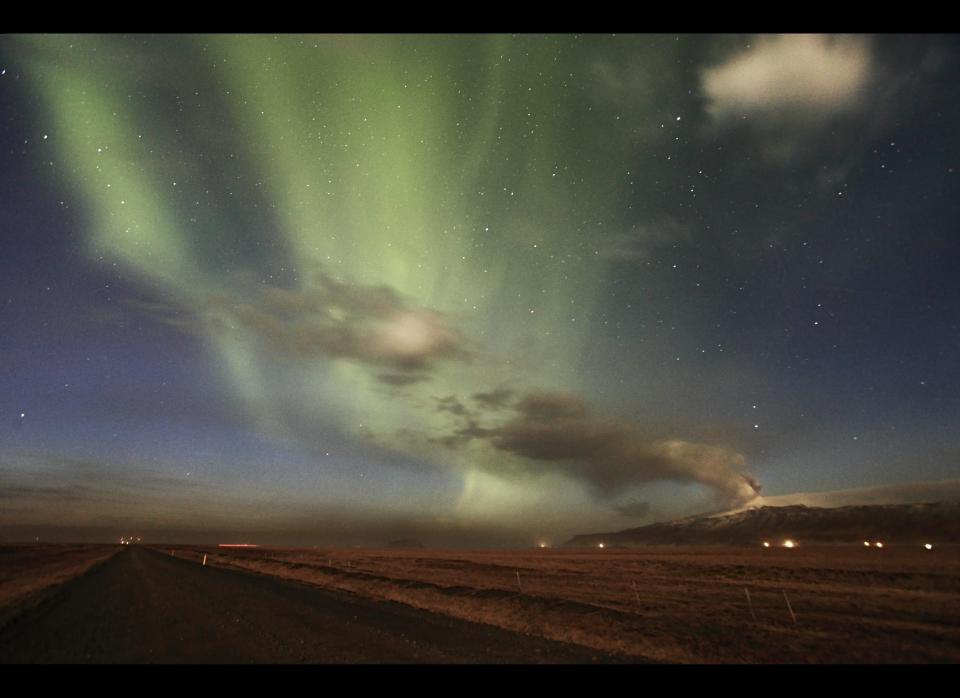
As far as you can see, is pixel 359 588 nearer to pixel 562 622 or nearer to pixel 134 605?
pixel 134 605

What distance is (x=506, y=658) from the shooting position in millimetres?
12344

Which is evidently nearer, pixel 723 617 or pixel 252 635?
pixel 252 635

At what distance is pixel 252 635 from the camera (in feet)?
45.3

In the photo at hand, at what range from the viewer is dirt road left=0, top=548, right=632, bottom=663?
1177 centimetres

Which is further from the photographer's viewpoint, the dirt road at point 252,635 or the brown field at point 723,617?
the brown field at point 723,617

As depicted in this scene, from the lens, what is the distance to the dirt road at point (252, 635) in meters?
11.8

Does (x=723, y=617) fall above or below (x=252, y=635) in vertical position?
above

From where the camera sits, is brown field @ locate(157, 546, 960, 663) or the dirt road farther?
brown field @ locate(157, 546, 960, 663)
